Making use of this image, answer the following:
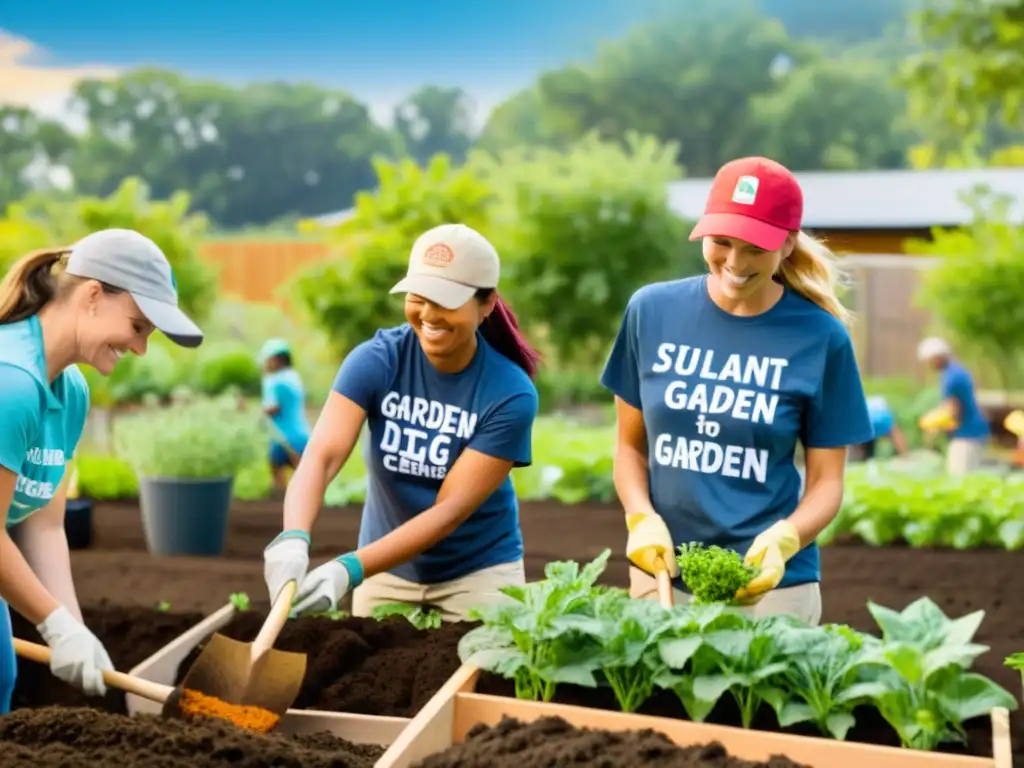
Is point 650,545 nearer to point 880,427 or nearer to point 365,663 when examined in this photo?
point 365,663

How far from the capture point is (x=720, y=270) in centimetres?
310

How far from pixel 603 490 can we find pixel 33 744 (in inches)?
297

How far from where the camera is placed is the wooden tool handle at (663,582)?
2.87m

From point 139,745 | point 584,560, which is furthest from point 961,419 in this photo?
point 139,745

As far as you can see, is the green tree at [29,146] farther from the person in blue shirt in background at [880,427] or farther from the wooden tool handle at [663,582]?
the wooden tool handle at [663,582]

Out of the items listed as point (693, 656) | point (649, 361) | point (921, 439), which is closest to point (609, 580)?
point (649, 361)

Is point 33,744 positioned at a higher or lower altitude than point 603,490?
lower

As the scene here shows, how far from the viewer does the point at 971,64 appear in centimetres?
1313

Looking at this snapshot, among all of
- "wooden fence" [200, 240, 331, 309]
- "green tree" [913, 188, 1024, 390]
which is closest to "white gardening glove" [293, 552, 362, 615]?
"green tree" [913, 188, 1024, 390]

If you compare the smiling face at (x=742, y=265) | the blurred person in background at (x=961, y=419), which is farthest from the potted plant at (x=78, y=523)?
the blurred person in background at (x=961, y=419)

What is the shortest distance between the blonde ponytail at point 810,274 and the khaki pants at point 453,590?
1.07 m

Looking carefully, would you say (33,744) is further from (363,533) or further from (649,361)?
(649,361)

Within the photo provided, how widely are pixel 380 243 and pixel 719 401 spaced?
10.9 metres

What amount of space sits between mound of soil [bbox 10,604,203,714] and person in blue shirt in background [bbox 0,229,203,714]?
871 millimetres
